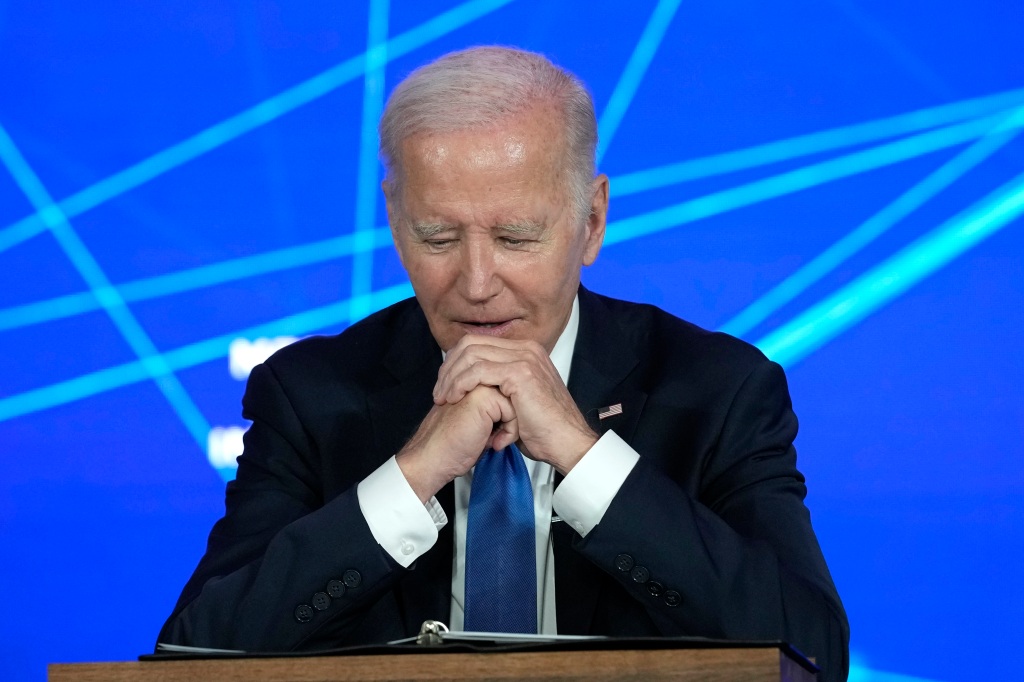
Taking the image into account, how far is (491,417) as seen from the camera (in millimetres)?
2172

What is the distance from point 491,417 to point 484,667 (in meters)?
0.83

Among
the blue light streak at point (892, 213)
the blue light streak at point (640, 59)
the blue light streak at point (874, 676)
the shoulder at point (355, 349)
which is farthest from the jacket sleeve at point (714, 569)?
the blue light streak at point (640, 59)

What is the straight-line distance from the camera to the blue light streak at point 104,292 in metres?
3.42

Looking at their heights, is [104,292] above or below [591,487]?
above

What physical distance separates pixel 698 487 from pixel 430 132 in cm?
78

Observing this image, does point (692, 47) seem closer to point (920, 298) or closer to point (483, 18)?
point (483, 18)

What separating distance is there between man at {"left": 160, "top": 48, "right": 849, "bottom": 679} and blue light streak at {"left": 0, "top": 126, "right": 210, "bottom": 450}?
832 millimetres

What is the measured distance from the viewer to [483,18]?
3.44 metres

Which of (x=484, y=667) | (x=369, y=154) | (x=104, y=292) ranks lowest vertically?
(x=484, y=667)

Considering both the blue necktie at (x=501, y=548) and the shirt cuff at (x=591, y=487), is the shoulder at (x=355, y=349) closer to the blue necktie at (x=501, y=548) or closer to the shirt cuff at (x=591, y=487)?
the blue necktie at (x=501, y=548)

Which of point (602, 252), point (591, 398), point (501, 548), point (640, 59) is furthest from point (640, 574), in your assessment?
point (640, 59)

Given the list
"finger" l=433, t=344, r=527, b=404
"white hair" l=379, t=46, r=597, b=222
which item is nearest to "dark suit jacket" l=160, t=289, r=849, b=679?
"finger" l=433, t=344, r=527, b=404

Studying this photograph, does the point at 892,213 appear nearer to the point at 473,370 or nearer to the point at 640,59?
the point at 640,59

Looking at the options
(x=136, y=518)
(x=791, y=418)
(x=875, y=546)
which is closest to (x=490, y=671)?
(x=791, y=418)
